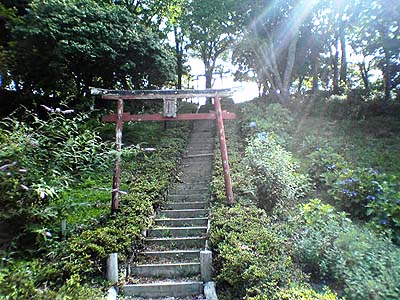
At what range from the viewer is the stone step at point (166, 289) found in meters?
4.17

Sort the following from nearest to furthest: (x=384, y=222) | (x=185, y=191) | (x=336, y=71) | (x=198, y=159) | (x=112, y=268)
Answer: (x=112, y=268) < (x=384, y=222) < (x=185, y=191) < (x=198, y=159) < (x=336, y=71)

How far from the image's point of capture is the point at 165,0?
16.3 meters

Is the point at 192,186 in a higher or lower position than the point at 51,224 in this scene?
higher

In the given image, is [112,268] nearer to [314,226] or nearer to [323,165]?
[314,226]

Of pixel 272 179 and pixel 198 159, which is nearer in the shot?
pixel 272 179

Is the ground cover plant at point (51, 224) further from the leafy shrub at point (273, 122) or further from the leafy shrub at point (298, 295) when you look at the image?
the leafy shrub at point (273, 122)

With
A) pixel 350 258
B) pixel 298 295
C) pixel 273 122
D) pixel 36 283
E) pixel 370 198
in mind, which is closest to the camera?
pixel 298 295

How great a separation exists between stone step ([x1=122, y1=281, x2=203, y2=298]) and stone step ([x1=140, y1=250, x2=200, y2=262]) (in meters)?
0.67

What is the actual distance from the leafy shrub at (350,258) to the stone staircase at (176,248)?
1666 mm

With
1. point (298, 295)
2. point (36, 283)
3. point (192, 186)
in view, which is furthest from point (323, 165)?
point (36, 283)

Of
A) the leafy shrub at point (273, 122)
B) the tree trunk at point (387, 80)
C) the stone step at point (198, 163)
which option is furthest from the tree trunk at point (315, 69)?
the stone step at point (198, 163)

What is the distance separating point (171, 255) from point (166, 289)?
772 mm

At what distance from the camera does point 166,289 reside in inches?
166

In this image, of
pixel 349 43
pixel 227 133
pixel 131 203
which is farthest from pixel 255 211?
pixel 349 43
